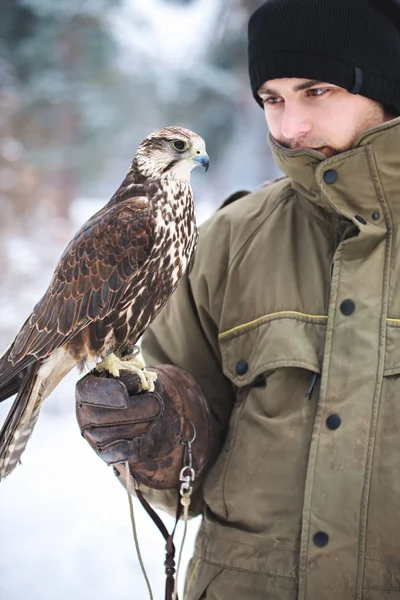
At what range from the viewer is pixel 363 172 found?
1501 mm

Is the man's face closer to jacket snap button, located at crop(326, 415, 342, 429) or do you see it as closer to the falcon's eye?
the falcon's eye

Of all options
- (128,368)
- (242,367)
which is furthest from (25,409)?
(242,367)

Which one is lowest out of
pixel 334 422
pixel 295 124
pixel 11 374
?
pixel 334 422

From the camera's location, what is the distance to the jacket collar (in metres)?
1.48

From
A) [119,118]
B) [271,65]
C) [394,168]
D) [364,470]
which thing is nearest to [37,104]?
[119,118]

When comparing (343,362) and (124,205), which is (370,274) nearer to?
(343,362)

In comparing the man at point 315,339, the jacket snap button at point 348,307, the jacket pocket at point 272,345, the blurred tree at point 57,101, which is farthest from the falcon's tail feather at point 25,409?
the blurred tree at point 57,101

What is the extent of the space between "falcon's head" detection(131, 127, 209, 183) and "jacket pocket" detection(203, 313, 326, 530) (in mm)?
401

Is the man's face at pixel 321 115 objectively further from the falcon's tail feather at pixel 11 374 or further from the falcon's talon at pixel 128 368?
the falcon's tail feather at pixel 11 374

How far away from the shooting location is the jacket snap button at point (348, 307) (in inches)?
59.7

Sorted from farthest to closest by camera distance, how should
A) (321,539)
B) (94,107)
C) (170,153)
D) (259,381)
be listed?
(94,107) → (259,381) → (170,153) → (321,539)

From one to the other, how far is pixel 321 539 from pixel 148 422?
0.45m

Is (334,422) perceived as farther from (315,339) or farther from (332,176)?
(332,176)

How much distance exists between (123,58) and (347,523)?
2826 mm
